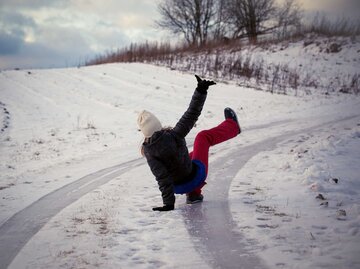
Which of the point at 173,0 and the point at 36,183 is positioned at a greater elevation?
the point at 173,0

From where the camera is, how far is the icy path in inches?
120

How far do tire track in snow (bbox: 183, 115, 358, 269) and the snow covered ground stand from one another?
2.7 inches

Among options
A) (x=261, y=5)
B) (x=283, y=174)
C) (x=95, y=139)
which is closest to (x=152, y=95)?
(x=95, y=139)

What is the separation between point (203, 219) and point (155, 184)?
5.20ft

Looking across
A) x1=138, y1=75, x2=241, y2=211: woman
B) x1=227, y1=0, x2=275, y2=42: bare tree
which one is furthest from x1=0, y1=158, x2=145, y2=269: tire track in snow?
x1=227, y1=0, x2=275, y2=42: bare tree

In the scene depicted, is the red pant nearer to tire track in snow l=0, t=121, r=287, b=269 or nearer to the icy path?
the icy path

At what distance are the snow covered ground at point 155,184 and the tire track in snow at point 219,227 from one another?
Result: 7cm

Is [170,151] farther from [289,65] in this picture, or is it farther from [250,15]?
[250,15]

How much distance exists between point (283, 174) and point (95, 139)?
18.8ft

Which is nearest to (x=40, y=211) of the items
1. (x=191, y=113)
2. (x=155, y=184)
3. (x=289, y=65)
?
(x=155, y=184)

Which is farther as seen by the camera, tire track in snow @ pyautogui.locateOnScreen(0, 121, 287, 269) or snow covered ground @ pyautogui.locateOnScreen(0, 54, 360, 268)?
tire track in snow @ pyautogui.locateOnScreen(0, 121, 287, 269)

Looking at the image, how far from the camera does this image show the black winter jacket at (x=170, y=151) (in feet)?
13.2

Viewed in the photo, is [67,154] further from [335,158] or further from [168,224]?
[335,158]

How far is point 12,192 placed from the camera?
5.52m
